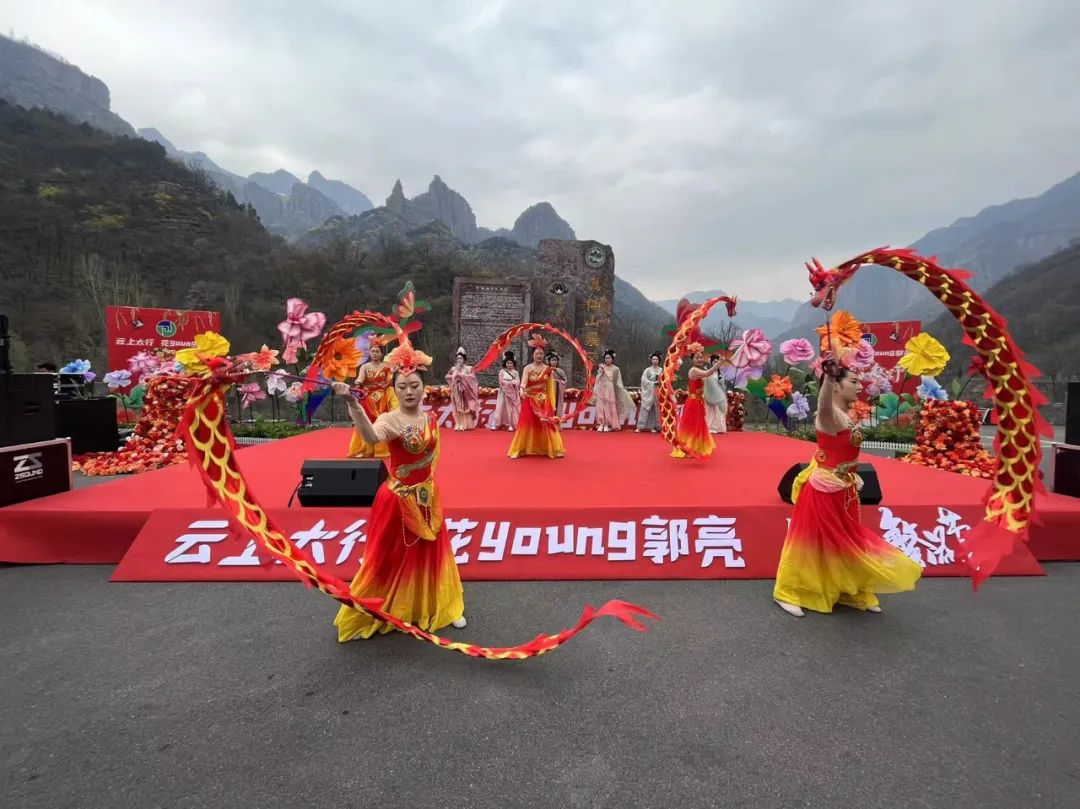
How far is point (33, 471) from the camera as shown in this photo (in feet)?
14.0

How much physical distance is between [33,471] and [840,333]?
612cm

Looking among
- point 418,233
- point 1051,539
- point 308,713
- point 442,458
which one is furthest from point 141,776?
point 418,233

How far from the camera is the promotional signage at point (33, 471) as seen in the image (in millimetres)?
4043

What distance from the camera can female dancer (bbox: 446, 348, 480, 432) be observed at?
32.8 ft

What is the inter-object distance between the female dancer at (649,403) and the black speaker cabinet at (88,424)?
8846 mm

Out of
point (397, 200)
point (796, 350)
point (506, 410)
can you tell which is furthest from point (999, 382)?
point (397, 200)

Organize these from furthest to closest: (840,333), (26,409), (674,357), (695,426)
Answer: (695,426), (674,357), (26,409), (840,333)

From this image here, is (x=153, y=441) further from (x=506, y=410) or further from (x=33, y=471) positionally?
(x=506, y=410)

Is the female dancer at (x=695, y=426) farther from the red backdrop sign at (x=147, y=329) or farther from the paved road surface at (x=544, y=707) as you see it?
the red backdrop sign at (x=147, y=329)

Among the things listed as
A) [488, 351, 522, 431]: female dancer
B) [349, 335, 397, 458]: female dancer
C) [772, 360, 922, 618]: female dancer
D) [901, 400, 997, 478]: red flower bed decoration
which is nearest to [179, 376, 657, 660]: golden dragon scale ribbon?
[772, 360, 922, 618]: female dancer

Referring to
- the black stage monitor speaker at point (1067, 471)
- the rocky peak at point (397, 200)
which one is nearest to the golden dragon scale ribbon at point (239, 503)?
the black stage monitor speaker at point (1067, 471)

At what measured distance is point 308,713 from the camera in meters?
2.16

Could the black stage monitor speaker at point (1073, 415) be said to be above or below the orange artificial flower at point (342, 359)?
below

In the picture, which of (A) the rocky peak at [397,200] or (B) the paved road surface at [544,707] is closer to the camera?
(B) the paved road surface at [544,707]
